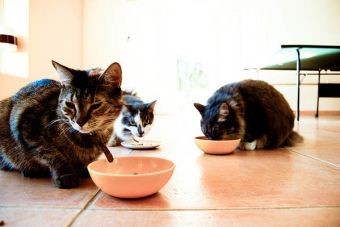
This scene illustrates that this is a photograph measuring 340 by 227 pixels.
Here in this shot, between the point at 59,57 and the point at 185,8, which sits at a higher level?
the point at 185,8

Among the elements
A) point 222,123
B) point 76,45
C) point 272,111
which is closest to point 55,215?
point 222,123

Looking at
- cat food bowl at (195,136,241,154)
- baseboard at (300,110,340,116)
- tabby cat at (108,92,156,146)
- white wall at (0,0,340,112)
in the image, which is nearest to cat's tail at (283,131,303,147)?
cat food bowl at (195,136,241,154)

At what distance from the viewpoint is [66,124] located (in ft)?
3.20

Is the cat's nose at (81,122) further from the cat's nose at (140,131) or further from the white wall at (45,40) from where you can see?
the white wall at (45,40)

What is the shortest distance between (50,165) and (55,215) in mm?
304

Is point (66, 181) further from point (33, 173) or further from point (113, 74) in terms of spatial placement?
point (113, 74)

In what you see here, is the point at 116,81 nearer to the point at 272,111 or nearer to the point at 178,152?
the point at 178,152

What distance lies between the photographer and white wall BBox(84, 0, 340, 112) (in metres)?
5.38

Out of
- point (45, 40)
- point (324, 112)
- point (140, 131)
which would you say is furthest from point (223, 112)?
point (324, 112)

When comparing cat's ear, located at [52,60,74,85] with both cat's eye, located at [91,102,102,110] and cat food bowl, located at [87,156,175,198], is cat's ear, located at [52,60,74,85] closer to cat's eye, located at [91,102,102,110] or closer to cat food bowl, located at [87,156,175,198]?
cat's eye, located at [91,102,102,110]

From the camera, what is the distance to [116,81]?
39.3 inches

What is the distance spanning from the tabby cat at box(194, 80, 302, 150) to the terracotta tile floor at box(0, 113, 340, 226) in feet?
1.38

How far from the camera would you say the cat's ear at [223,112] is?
5.24ft

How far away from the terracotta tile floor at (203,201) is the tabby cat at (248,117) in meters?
0.42
